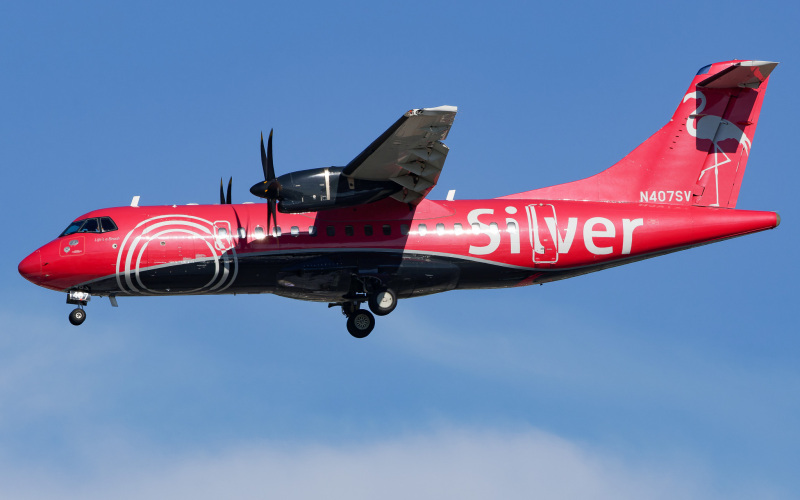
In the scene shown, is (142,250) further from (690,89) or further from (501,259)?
(690,89)

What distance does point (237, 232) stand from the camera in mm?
27547

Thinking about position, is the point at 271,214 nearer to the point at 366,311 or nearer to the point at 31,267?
the point at 366,311

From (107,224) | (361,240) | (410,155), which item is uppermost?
(410,155)

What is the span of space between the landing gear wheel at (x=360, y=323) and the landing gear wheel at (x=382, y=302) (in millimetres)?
788

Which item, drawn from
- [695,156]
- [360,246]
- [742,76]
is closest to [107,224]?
[360,246]

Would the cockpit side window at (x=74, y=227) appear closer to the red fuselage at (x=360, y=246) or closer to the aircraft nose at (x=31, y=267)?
the red fuselage at (x=360, y=246)

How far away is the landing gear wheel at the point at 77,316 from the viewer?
27953 millimetres

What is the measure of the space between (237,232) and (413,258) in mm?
4712

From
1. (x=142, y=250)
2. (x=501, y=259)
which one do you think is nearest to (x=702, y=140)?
(x=501, y=259)

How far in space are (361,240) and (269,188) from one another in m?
3.09

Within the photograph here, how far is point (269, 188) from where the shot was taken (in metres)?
26.0

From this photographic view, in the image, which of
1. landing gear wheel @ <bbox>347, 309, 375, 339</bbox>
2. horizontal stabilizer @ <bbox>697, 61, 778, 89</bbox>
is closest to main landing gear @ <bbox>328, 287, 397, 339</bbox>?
landing gear wheel @ <bbox>347, 309, 375, 339</bbox>

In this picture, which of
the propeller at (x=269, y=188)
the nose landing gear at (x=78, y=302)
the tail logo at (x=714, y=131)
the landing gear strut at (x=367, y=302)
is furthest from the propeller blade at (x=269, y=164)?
the tail logo at (x=714, y=131)

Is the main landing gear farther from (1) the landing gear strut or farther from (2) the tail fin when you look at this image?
(2) the tail fin
